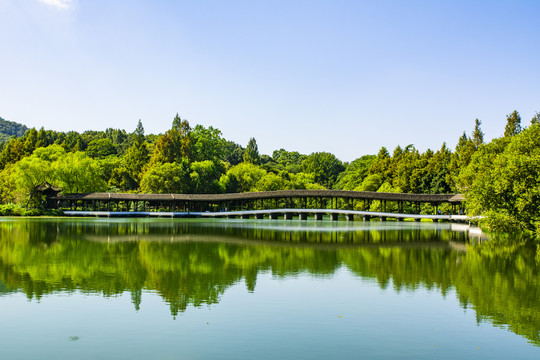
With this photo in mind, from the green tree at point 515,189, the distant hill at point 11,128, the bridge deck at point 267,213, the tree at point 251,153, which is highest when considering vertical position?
the distant hill at point 11,128

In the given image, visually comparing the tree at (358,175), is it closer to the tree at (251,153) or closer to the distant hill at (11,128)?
the tree at (251,153)

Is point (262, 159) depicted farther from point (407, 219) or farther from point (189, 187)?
point (407, 219)

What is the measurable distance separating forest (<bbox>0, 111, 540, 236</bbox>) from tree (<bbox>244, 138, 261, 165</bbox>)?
0.26 metres

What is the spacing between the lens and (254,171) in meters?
71.9

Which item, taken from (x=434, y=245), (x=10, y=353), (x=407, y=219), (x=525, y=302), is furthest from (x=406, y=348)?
(x=407, y=219)

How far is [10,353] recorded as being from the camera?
711cm

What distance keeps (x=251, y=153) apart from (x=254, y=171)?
20.9 meters

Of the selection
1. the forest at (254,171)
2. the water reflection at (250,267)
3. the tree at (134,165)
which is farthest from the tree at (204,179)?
the water reflection at (250,267)

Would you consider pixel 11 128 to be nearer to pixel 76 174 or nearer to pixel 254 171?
pixel 254 171

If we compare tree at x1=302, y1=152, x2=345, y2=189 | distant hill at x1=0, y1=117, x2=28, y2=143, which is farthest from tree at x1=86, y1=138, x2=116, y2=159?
distant hill at x1=0, y1=117, x2=28, y2=143

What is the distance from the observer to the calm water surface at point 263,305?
25.0ft

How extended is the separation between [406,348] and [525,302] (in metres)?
4.67

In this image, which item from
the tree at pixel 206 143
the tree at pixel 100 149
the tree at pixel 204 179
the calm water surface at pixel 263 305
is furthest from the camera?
the tree at pixel 100 149

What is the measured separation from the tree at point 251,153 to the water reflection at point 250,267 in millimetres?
66582
